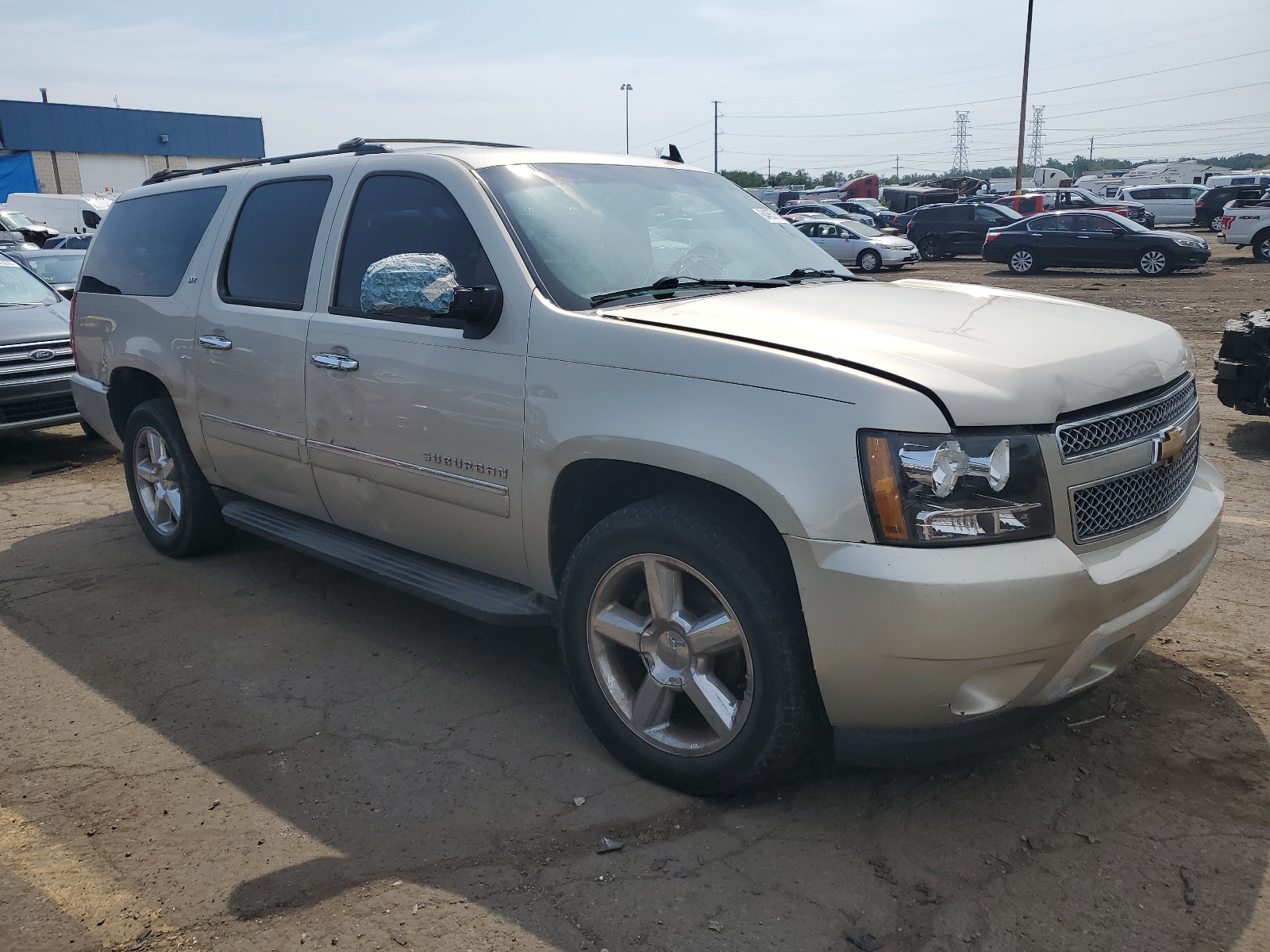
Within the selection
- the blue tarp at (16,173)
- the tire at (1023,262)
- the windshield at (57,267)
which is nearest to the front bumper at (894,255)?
the tire at (1023,262)

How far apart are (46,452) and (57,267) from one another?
5.16 m

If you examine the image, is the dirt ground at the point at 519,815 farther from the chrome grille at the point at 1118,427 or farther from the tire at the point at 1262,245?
the tire at the point at 1262,245

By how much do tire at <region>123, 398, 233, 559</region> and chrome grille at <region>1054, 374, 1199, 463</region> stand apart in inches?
159

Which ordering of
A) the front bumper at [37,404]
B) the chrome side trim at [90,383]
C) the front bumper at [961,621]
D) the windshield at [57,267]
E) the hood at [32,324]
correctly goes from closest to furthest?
the front bumper at [961,621] → the chrome side trim at [90,383] → the front bumper at [37,404] → the hood at [32,324] → the windshield at [57,267]

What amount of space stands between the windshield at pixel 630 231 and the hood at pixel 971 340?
10.1 inches

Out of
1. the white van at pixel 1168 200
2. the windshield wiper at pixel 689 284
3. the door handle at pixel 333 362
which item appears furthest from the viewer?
the white van at pixel 1168 200

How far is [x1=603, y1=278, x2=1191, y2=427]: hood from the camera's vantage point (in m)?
2.55

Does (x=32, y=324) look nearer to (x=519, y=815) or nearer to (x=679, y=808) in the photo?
(x=519, y=815)

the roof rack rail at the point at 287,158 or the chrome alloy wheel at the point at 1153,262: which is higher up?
the roof rack rail at the point at 287,158

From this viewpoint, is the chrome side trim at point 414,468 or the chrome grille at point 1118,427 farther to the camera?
the chrome side trim at point 414,468

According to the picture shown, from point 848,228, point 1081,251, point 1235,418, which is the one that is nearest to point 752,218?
point 1235,418

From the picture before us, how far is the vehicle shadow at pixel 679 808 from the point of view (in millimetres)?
2547

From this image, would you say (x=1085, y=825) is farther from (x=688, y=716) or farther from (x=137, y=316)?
(x=137, y=316)

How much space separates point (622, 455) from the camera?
117 inches
